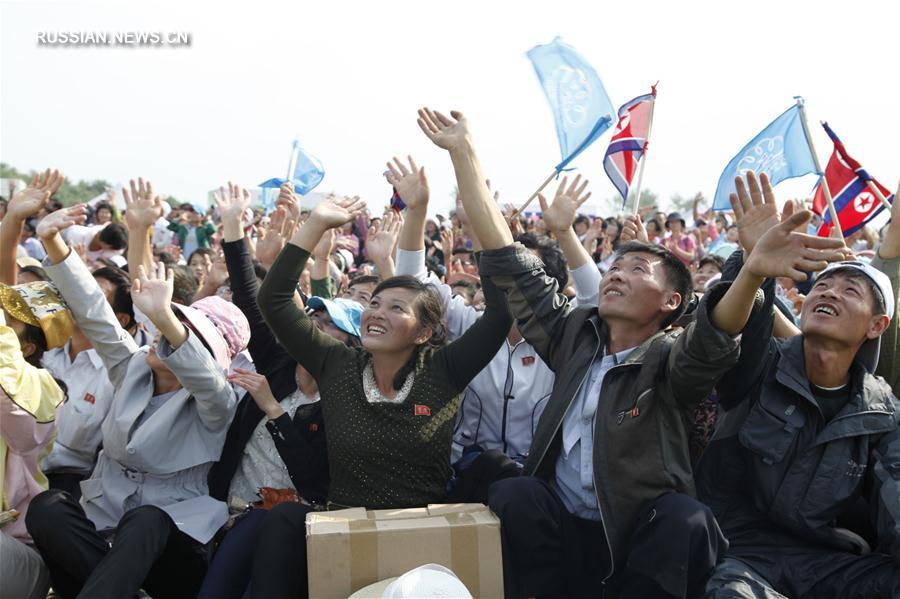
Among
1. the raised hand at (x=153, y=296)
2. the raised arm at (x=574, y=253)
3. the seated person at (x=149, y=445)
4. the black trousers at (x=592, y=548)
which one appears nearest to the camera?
the black trousers at (x=592, y=548)

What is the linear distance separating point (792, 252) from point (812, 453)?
87 cm

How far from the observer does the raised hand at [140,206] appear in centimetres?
484

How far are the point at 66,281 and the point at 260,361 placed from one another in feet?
3.04

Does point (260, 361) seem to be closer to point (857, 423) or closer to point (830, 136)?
point (857, 423)

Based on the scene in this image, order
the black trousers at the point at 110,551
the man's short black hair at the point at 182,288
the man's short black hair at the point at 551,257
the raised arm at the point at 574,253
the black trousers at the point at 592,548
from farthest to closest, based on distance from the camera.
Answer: the man's short black hair at the point at 182,288, the man's short black hair at the point at 551,257, the raised arm at the point at 574,253, the black trousers at the point at 110,551, the black trousers at the point at 592,548

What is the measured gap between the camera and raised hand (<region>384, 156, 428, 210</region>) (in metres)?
3.76

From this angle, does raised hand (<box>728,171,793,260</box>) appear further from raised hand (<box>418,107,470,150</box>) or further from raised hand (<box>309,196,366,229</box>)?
raised hand (<box>309,196,366,229</box>)

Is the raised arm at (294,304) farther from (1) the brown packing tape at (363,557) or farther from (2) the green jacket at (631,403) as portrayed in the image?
(1) the brown packing tape at (363,557)

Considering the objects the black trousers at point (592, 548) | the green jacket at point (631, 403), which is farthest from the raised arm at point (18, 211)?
the black trousers at point (592, 548)

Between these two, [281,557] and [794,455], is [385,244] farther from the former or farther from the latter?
[794,455]

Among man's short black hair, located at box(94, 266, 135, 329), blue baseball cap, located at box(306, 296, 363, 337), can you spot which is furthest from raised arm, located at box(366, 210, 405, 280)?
man's short black hair, located at box(94, 266, 135, 329)

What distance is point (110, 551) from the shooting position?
126 inches

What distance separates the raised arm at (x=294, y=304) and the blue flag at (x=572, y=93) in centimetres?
289

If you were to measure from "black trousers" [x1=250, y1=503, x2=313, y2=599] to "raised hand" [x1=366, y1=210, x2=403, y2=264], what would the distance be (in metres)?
1.53
